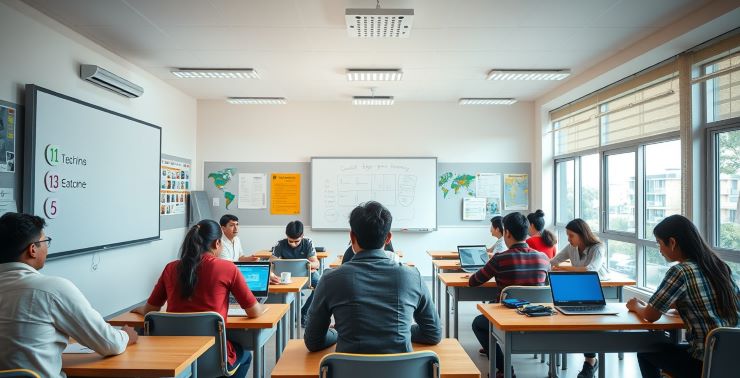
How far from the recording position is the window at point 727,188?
388cm

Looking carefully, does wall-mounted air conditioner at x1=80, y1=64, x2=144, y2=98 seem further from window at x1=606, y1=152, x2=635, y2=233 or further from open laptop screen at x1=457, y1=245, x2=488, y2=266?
window at x1=606, y1=152, x2=635, y2=233

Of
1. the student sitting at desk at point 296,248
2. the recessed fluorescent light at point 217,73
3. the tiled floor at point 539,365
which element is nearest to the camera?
the tiled floor at point 539,365

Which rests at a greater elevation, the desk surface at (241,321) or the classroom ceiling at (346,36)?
the classroom ceiling at (346,36)

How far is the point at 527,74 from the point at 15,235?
211 inches

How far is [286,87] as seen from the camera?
648 centimetres

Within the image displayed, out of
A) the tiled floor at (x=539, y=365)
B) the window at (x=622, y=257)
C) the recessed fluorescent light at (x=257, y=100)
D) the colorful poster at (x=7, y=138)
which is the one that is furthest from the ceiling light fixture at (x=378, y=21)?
the window at (x=622, y=257)

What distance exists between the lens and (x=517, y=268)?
325cm

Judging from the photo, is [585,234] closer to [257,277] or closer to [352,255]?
[352,255]

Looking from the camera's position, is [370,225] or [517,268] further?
[517,268]

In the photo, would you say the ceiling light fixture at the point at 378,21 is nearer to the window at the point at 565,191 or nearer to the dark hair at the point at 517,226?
the dark hair at the point at 517,226

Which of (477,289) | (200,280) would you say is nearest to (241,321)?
(200,280)

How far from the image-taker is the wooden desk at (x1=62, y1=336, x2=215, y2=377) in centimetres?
175

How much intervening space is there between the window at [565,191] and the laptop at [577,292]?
4365mm

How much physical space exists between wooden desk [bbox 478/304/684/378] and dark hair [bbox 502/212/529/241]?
73 centimetres
